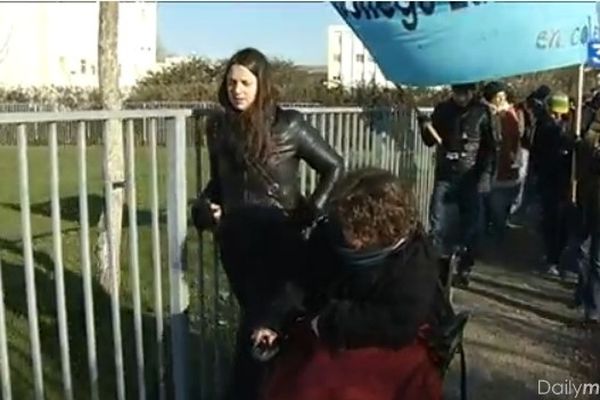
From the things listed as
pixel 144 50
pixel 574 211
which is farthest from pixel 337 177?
pixel 144 50

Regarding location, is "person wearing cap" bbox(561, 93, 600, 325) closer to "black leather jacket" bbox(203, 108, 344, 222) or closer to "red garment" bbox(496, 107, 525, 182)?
"red garment" bbox(496, 107, 525, 182)

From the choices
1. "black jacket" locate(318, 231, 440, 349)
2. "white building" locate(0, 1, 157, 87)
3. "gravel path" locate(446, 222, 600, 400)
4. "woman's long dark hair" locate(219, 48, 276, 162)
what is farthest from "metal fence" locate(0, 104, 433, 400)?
"white building" locate(0, 1, 157, 87)

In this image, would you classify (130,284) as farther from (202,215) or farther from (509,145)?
(509,145)

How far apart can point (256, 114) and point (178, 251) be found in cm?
74

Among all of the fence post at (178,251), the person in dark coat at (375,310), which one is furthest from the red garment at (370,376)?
the fence post at (178,251)

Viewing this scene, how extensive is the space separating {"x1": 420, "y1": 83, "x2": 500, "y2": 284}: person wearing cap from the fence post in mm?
3434

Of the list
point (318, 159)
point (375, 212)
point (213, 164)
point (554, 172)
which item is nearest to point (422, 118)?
point (554, 172)

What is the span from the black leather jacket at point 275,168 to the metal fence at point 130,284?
0.19m

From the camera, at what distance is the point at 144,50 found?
2117 inches

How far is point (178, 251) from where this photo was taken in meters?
3.97

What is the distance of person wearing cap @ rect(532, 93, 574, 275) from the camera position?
27.6ft

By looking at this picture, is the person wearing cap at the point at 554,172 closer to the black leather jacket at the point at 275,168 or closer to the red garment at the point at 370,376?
the black leather jacket at the point at 275,168

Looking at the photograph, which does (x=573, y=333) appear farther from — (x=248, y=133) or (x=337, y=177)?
(x=248, y=133)

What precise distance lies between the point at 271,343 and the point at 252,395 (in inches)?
28.7
